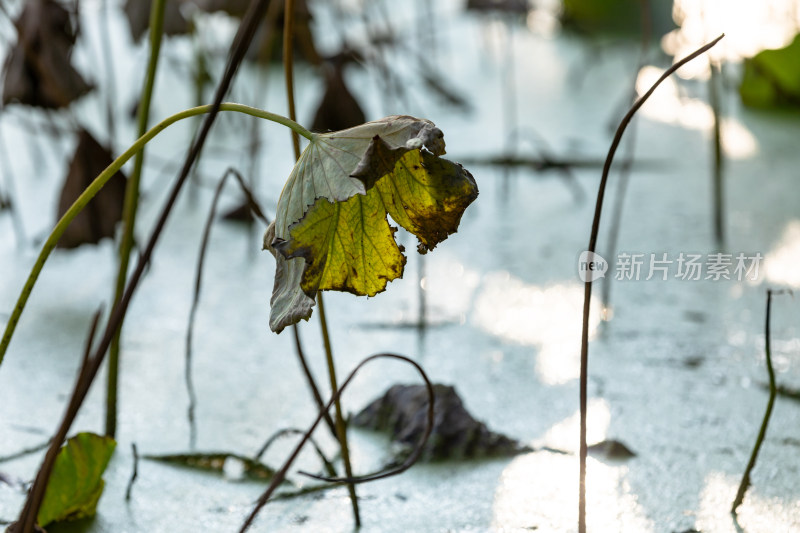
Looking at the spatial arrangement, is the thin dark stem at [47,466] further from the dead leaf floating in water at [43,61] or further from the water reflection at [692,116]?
the water reflection at [692,116]

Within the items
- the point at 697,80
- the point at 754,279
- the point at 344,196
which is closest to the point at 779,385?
the point at 754,279

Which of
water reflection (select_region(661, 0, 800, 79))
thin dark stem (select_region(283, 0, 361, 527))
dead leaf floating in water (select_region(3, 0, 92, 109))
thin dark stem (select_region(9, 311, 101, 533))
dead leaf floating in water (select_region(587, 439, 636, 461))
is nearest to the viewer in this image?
thin dark stem (select_region(9, 311, 101, 533))

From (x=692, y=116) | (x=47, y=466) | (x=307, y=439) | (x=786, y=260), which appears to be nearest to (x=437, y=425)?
(x=307, y=439)

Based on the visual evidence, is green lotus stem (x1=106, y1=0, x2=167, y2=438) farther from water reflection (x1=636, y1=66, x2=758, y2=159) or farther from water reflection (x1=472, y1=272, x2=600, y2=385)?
water reflection (x1=636, y1=66, x2=758, y2=159)

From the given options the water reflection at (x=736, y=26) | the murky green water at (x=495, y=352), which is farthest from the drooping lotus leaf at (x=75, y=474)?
the water reflection at (x=736, y=26)

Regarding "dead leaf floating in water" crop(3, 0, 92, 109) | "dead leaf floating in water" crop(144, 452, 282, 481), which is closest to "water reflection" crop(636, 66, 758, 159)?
"dead leaf floating in water" crop(3, 0, 92, 109)
